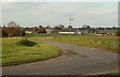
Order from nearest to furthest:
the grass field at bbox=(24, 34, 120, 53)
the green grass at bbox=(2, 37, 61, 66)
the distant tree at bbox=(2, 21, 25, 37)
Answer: the green grass at bbox=(2, 37, 61, 66)
the grass field at bbox=(24, 34, 120, 53)
the distant tree at bbox=(2, 21, 25, 37)

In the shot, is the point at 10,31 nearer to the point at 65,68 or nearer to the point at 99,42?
the point at 99,42

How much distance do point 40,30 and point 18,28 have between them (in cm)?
5775

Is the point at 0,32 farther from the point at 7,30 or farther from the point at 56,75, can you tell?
the point at 56,75

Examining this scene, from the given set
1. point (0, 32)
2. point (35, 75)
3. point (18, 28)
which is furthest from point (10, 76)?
point (18, 28)

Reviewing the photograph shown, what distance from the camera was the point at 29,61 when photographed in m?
20.0

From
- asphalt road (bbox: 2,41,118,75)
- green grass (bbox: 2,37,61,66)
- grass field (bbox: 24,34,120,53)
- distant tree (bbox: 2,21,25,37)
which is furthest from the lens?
distant tree (bbox: 2,21,25,37)

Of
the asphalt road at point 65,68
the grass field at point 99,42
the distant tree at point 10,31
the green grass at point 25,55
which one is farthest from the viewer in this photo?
the distant tree at point 10,31

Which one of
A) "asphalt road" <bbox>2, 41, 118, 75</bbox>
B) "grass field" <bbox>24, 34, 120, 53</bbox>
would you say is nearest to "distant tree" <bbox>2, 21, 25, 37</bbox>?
"grass field" <bbox>24, 34, 120, 53</bbox>

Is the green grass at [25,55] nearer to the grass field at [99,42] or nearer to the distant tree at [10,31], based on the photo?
the grass field at [99,42]

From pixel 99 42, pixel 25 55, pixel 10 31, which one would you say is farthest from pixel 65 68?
pixel 10 31

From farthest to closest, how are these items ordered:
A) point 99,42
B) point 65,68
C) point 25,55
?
1. point 99,42
2. point 25,55
3. point 65,68

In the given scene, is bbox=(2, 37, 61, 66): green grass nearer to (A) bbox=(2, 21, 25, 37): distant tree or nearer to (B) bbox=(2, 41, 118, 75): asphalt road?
(B) bbox=(2, 41, 118, 75): asphalt road

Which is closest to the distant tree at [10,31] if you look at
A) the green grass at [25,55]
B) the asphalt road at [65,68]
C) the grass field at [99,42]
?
the grass field at [99,42]

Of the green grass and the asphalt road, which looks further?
the green grass
